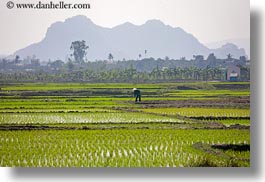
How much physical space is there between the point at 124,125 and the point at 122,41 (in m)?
0.86

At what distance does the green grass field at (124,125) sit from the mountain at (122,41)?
0.32 meters

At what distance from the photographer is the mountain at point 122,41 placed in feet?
18.0

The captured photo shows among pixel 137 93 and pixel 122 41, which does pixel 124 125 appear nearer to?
pixel 137 93

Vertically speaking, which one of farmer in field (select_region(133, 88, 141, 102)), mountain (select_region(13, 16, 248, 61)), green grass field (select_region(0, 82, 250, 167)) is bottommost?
green grass field (select_region(0, 82, 250, 167))

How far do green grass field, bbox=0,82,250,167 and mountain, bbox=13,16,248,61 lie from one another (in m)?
0.32

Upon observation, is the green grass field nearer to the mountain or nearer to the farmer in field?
the farmer in field

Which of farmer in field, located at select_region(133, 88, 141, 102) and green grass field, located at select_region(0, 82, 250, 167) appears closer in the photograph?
green grass field, located at select_region(0, 82, 250, 167)

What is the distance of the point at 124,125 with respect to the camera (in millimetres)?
5645

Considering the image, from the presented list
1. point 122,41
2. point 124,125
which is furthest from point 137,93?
point 122,41

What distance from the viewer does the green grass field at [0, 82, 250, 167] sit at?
5418 mm

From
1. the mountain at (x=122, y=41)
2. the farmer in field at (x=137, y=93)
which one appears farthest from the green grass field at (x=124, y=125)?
the mountain at (x=122, y=41)

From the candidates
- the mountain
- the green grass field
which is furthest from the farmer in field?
the mountain

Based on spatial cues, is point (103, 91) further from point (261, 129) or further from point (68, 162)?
point (261, 129)

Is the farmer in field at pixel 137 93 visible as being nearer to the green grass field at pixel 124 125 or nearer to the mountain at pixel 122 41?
the green grass field at pixel 124 125
